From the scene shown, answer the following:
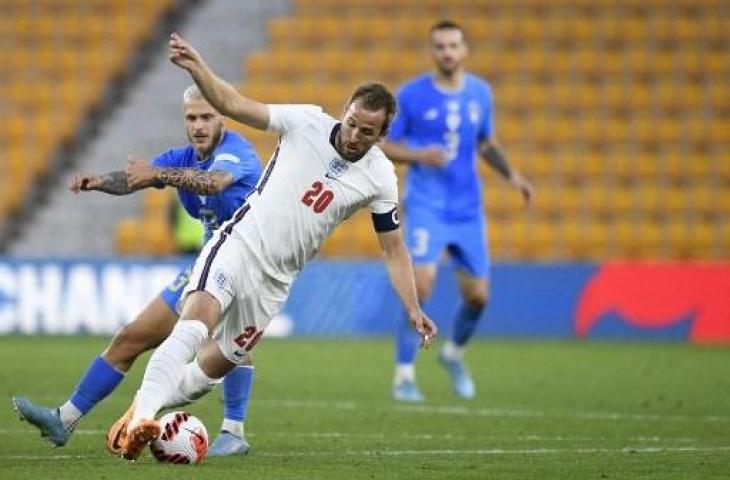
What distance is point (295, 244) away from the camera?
8.40 metres

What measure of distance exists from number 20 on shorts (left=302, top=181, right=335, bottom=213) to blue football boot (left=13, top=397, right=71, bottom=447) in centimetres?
171

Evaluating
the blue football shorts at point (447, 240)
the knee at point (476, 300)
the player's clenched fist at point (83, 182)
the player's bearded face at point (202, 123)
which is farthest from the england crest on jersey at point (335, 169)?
the knee at point (476, 300)

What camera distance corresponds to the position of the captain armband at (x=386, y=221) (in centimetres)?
872

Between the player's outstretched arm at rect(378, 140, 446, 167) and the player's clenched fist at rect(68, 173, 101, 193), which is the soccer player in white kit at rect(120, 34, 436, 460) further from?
the player's outstretched arm at rect(378, 140, 446, 167)

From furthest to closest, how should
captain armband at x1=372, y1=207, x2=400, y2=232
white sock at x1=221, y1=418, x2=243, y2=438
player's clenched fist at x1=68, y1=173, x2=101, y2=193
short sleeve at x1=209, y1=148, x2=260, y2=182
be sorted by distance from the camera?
white sock at x1=221, y1=418, x2=243, y2=438
captain armband at x1=372, y1=207, x2=400, y2=232
short sleeve at x1=209, y1=148, x2=260, y2=182
player's clenched fist at x1=68, y1=173, x2=101, y2=193

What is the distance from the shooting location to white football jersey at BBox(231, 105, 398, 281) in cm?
832

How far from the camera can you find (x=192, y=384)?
851 cm

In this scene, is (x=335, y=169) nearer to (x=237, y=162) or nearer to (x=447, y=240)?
(x=237, y=162)

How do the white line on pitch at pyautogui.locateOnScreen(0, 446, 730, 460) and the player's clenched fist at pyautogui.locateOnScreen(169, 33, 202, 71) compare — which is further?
the white line on pitch at pyautogui.locateOnScreen(0, 446, 730, 460)

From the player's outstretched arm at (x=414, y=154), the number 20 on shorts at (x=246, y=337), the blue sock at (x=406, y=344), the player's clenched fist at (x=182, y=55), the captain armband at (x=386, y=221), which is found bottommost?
the blue sock at (x=406, y=344)

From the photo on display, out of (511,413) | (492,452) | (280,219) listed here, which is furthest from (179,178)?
(511,413)

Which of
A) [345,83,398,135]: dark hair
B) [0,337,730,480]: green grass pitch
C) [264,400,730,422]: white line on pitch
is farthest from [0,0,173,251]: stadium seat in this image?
[345,83,398,135]: dark hair

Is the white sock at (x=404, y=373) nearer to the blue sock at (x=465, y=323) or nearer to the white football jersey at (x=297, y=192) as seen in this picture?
the blue sock at (x=465, y=323)

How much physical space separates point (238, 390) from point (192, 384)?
0.63 meters
